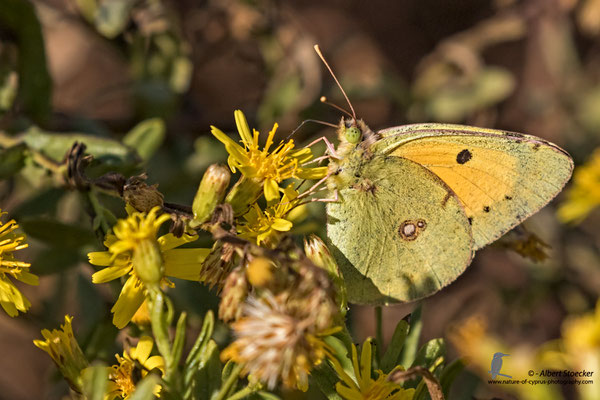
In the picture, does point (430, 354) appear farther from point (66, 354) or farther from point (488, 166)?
point (66, 354)

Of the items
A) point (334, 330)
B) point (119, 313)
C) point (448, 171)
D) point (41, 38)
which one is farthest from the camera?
point (41, 38)

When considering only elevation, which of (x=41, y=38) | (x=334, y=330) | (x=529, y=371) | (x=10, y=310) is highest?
(x=41, y=38)

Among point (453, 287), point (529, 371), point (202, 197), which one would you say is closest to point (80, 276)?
point (202, 197)

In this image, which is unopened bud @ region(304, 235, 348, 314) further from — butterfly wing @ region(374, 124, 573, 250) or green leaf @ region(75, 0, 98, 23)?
green leaf @ region(75, 0, 98, 23)

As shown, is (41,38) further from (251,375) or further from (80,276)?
(251,375)

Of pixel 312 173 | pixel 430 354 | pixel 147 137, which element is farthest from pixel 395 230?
pixel 147 137

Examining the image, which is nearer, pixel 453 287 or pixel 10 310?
pixel 10 310

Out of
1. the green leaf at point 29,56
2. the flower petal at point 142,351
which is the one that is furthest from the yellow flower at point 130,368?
the green leaf at point 29,56

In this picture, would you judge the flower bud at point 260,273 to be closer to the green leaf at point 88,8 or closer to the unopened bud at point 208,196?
the unopened bud at point 208,196
